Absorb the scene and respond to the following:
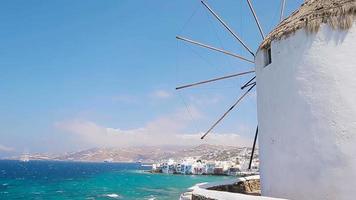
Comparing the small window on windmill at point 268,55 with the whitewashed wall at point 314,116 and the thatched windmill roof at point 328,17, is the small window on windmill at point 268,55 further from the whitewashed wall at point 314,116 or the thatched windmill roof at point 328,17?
the thatched windmill roof at point 328,17

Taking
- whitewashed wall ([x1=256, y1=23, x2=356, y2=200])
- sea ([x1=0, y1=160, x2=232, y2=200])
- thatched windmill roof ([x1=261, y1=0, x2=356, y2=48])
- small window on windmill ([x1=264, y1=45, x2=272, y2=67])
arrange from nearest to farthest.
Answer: whitewashed wall ([x1=256, y1=23, x2=356, y2=200]) < thatched windmill roof ([x1=261, y1=0, x2=356, y2=48]) < small window on windmill ([x1=264, y1=45, x2=272, y2=67]) < sea ([x1=0, y1=160, x2=232, y2=200])

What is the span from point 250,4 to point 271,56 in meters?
4.53

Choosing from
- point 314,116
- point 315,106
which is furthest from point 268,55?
point 314,116

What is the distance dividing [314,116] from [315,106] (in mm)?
240

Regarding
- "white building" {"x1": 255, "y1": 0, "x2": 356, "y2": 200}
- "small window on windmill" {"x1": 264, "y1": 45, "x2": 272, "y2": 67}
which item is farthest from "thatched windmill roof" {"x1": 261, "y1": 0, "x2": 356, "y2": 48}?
"small window on windmill" {"x1": 264, "y1": 45, "x2": 272, "y2": 67}

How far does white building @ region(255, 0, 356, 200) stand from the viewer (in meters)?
9.03

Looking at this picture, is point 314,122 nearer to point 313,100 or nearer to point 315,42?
point 313,100

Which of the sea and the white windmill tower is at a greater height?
the white windmill tower

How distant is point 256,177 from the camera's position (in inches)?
673

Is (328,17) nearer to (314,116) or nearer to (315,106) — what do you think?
(315,106)

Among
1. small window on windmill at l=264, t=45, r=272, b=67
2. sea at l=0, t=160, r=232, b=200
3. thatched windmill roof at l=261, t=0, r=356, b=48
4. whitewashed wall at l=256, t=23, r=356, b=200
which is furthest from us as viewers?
sea at l=0, t=160, r=232, b=200

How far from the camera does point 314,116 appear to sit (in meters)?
9.48

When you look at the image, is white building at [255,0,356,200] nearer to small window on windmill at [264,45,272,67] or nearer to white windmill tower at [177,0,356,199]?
white windmill tower at [177,0,356,199]

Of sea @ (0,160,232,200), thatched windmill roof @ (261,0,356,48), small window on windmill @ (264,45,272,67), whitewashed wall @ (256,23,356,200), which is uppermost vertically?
thatched windmill roof @ (261,0,356,48)
